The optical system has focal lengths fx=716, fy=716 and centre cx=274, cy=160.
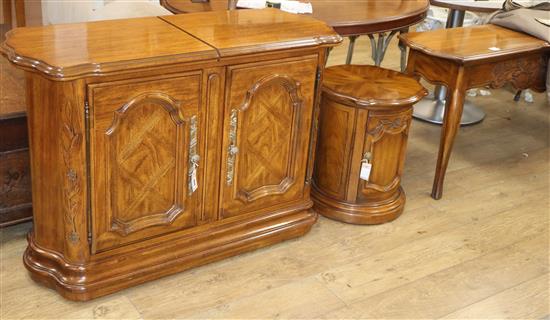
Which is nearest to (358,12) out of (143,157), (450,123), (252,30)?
(450,123)

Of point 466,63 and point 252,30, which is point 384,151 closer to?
point 466,63

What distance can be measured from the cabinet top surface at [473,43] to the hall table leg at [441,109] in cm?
72

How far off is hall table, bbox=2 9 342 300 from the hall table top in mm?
363

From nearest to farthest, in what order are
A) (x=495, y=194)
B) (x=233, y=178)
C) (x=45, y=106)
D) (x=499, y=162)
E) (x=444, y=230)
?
1. (x=45, y=106)
2. (x=233, y=178)
3. (x=444, y=230)
4. (x=495, y=194)
5. (x=499, y=162)

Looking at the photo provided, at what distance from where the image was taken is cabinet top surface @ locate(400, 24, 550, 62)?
9.32 feet

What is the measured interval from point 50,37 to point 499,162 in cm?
225

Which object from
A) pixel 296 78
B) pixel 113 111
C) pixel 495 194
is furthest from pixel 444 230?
pixel 113 111

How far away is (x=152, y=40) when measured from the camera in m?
2.15

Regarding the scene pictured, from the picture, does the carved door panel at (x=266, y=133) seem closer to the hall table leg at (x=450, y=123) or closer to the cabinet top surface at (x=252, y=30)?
the cabinet top surface at (x=252, y=30)

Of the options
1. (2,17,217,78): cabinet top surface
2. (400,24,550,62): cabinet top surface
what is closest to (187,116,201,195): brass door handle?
(2,17,217,78): cabinet top surface

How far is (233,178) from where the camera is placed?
2.40m

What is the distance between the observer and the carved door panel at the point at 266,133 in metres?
2.29

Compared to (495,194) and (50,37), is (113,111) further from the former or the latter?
(495,194)

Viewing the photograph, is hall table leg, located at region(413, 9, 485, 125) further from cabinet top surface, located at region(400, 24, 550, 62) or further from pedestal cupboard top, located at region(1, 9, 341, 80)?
pedestal cupboard top, located at region(1, 9, 341, 80)
